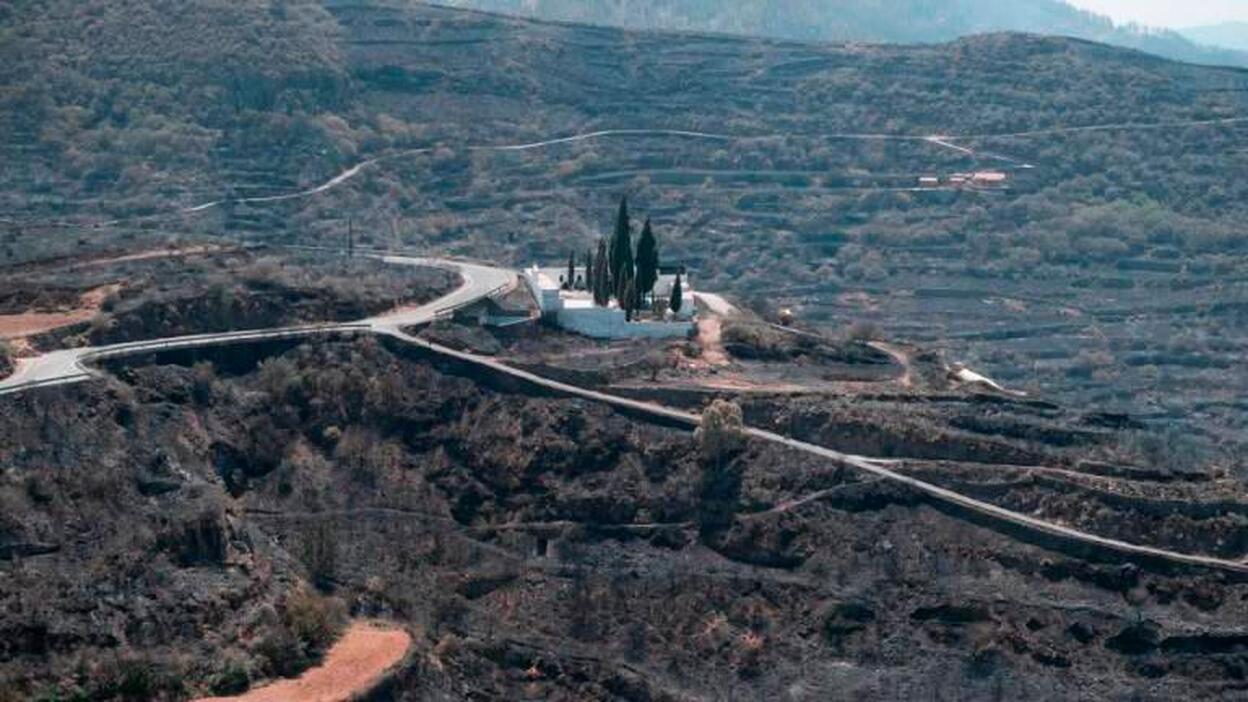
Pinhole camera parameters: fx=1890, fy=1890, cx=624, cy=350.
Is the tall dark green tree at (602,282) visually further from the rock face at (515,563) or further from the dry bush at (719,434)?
the dry bush at (719,434)

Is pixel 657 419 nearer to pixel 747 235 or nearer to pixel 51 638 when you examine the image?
pixel 51 638

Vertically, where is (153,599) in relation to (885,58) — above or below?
below

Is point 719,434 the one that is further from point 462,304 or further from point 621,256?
point 462,304

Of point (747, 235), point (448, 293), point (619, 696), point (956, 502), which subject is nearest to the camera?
point (619, 696)

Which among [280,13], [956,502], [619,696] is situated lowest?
[619,696]

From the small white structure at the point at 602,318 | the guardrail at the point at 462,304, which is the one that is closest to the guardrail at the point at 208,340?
the guardrail at the point at 462,304

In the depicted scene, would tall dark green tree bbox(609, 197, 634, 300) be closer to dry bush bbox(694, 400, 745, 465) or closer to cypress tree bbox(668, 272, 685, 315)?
cypress tree bbox(668, 272, 685, 315)

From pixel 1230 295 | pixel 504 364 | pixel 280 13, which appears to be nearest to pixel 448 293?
pixel 504 364

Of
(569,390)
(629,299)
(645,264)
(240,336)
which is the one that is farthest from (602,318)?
(240,336)

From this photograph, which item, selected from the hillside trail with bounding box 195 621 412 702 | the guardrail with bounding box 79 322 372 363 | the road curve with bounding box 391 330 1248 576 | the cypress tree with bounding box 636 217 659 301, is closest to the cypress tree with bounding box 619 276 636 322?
the cypress tree with bounding box 636 217 659 301
